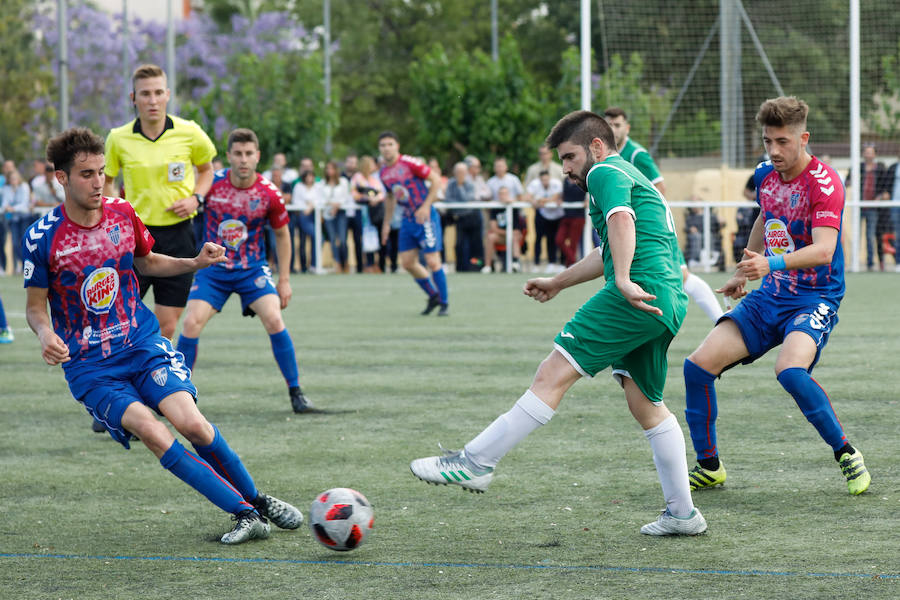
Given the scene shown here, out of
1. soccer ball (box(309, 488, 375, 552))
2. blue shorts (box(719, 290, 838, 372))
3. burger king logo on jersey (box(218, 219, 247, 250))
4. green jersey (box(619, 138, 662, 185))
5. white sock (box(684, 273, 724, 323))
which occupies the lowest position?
soccer ball (box(309, 488, 375, 552))

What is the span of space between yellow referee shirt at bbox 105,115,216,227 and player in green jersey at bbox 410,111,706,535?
12.0 ft

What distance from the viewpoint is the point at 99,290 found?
5.18m

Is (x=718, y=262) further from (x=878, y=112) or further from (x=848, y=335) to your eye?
(x=848, y=335)

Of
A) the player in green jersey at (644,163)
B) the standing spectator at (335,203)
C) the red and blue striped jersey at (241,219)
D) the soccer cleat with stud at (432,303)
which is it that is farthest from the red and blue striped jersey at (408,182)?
the standing spectator at (335,203)

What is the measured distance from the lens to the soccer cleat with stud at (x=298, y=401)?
328 inches

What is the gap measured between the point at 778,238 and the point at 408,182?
10.1 metres

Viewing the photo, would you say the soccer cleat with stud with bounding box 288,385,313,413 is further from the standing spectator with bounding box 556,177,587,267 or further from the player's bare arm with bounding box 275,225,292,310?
the standing spectator with bounding box 556,177,587,267

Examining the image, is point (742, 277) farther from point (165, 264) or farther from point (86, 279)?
point (86, 279)

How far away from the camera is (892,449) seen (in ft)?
21.6

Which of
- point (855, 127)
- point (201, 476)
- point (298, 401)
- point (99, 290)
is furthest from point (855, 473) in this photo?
point (855, 127)

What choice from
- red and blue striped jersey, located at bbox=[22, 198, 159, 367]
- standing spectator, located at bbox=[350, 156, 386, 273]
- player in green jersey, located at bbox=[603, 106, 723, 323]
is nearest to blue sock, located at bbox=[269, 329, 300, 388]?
red and blue striped jersey, located at bbox=[22, 198, 159, 367]

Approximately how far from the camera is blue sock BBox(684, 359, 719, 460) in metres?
5.89

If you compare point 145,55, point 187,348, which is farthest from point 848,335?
point 145,55

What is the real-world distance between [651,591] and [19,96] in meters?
48.1
